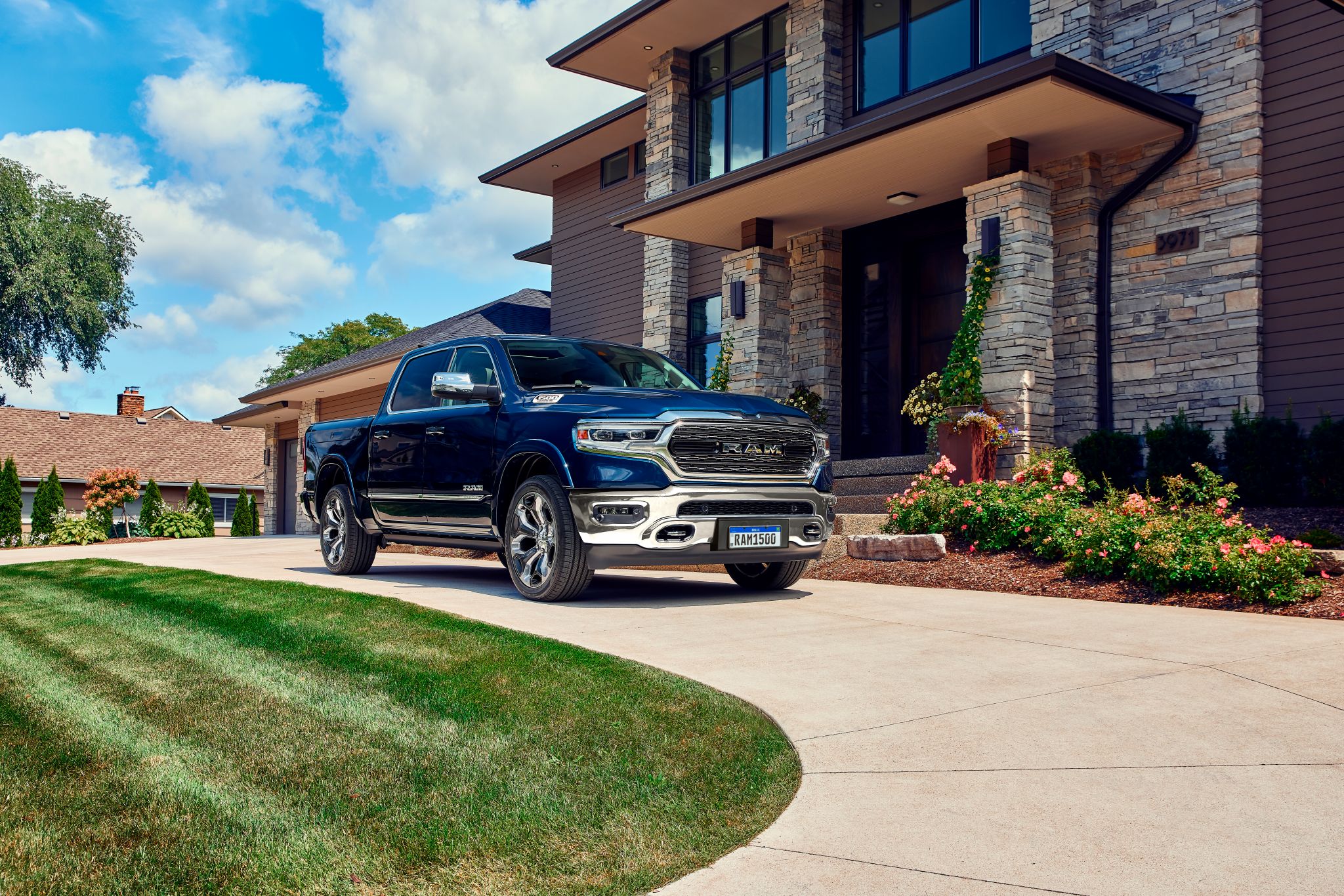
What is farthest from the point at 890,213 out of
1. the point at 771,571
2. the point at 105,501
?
the point at 105,501

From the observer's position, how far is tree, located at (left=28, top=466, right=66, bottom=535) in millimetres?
24906

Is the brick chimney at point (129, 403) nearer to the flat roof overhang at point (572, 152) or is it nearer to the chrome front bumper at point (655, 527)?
the flat roof overhang at point (572, 152)

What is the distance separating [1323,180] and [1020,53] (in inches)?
166

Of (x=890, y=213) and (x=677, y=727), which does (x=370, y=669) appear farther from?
(x=890, y=213)

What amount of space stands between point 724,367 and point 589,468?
9.51 m

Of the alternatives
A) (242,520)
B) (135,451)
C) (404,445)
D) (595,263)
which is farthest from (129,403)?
(404,445)

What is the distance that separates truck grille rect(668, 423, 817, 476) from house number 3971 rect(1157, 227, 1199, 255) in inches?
240

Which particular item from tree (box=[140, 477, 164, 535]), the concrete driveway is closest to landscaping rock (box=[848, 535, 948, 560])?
the concrete driveway

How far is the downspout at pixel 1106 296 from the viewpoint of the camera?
12.0m

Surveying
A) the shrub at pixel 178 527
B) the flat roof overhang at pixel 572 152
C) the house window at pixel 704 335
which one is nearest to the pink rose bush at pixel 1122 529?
the house window at pixel 704 335

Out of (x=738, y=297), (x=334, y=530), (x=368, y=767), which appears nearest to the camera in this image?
(x=368, y=767)

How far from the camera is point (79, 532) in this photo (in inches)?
866

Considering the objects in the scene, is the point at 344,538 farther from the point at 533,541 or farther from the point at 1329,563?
the point at 1329,563

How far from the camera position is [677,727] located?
3.86 meters
